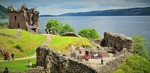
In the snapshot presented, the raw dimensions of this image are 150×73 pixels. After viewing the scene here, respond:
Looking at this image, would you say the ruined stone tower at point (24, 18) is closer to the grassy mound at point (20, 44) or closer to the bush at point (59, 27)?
the grassy mound at point (20, 44)

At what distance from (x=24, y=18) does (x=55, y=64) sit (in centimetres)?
2450

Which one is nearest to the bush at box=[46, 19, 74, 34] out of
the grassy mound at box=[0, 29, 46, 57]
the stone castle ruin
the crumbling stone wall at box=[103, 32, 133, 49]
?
the stone castle ruin

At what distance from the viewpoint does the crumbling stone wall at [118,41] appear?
27.9m

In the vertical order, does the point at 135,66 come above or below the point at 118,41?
above

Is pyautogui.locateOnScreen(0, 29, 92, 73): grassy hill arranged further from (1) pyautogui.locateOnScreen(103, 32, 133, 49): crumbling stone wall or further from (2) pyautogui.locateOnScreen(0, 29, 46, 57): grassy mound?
(1) pyautogui.locateOnScreen(103, 32, 133, 49): crumbling stone wall

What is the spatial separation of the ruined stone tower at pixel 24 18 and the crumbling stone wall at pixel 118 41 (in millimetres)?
13267

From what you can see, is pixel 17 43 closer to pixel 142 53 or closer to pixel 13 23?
pixel 13 23

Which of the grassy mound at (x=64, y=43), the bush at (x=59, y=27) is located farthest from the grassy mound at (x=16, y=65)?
the bush at (x=59, y=27)

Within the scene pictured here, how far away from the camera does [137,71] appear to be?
18516 mm

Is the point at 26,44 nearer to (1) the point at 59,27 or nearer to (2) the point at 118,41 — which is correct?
(2) the point at 118,41

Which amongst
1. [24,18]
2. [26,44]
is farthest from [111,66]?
[24,18]

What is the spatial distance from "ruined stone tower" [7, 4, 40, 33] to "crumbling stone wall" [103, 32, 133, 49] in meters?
13.3

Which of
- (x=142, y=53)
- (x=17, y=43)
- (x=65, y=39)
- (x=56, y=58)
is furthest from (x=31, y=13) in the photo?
(x=56, y=58)

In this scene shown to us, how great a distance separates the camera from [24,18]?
42906 mm
